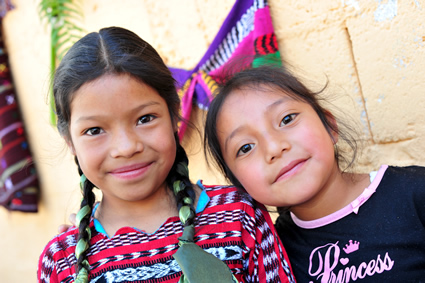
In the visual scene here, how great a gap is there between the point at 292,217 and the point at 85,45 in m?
1.05

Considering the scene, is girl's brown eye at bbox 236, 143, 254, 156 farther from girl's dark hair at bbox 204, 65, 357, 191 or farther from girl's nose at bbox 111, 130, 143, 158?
girl's nose at bbox 111, 130, 143, 158

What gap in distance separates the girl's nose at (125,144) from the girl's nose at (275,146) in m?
0.44

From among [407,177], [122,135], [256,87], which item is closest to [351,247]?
[407,177]

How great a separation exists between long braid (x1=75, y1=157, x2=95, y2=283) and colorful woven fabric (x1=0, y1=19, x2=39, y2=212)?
1.93 meters

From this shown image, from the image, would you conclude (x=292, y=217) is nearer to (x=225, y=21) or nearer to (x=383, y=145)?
(x=383, y=145)

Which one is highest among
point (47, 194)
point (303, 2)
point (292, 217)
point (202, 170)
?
point (303, 2)

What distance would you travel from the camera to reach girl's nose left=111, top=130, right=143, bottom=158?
1.47 metres

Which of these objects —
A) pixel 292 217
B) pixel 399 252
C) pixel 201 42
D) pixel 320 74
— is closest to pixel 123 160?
pixel 292 217

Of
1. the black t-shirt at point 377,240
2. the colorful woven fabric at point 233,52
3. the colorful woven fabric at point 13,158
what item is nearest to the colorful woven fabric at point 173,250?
the black t-shirt at point 377,240

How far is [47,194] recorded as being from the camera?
11.8 ft

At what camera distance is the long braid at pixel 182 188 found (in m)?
1.56

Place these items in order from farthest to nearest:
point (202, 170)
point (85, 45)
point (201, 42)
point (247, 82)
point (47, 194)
Result: point (47, 194) < point (202, 170) < point (201, 42) < point (247, 82) < point (85, 45)

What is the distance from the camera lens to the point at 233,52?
7.75ft

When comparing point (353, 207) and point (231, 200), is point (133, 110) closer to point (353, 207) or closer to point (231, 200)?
point (231, 200)
